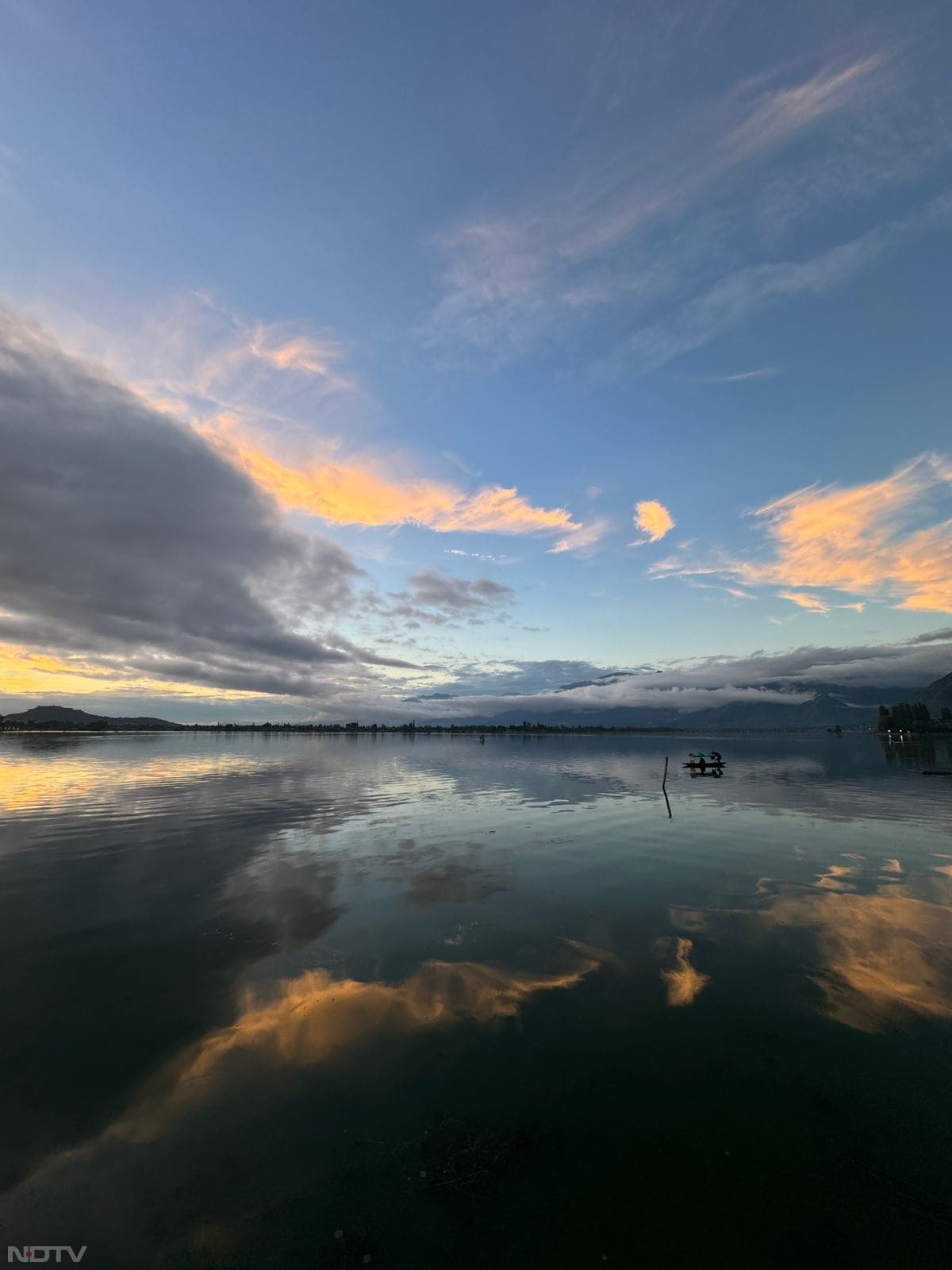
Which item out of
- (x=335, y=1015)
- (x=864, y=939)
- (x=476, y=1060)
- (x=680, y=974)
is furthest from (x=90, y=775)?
(x=864, y=939)

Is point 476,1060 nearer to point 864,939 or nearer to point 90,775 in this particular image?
point 864,939

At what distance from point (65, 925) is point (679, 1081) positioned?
74.9ft

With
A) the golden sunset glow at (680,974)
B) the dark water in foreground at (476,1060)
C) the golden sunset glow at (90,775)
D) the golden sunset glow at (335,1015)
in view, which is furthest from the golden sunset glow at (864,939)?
the golden sunset glow at (90,775)

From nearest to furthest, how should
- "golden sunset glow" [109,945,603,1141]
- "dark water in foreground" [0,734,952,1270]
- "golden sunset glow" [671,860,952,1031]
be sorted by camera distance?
"dark water in foreground" [0,734,952,1270]
"golden sunset glow" [109,945,603,1141]
"golden sunset glow" [671,860,952,1031]

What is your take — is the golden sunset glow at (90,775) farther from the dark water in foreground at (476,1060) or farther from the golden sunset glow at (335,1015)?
the golden sunset glow at (335,1015)

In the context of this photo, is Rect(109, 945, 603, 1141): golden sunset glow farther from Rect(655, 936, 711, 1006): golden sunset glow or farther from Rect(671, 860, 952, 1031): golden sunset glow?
Rect(671, 860, 952, 1031): golden sunset glow

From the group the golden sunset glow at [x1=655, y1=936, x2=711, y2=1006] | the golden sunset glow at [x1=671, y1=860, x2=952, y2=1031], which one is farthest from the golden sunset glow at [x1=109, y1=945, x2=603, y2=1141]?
the golden sunset glow at [x1=671, y1=860, x2=952, y2=1031]

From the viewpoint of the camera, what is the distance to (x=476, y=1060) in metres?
12.5

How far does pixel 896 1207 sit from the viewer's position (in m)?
8.66

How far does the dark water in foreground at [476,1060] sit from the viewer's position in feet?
27.7

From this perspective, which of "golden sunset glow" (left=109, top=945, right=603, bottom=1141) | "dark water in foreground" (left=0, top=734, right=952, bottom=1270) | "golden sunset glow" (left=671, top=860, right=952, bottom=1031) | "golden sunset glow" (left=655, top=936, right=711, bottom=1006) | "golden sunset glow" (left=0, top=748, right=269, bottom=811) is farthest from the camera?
"golden sunset glow" (left=0, top=748, right=269, bottom=811)

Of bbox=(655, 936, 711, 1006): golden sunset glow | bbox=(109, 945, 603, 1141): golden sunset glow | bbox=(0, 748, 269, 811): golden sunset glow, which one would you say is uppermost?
bbox=(0, 748, 269, 811): golden sunset glow

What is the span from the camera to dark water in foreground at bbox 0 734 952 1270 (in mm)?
8430

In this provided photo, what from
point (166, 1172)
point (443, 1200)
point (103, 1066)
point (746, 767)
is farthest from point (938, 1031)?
point (746, 767)
